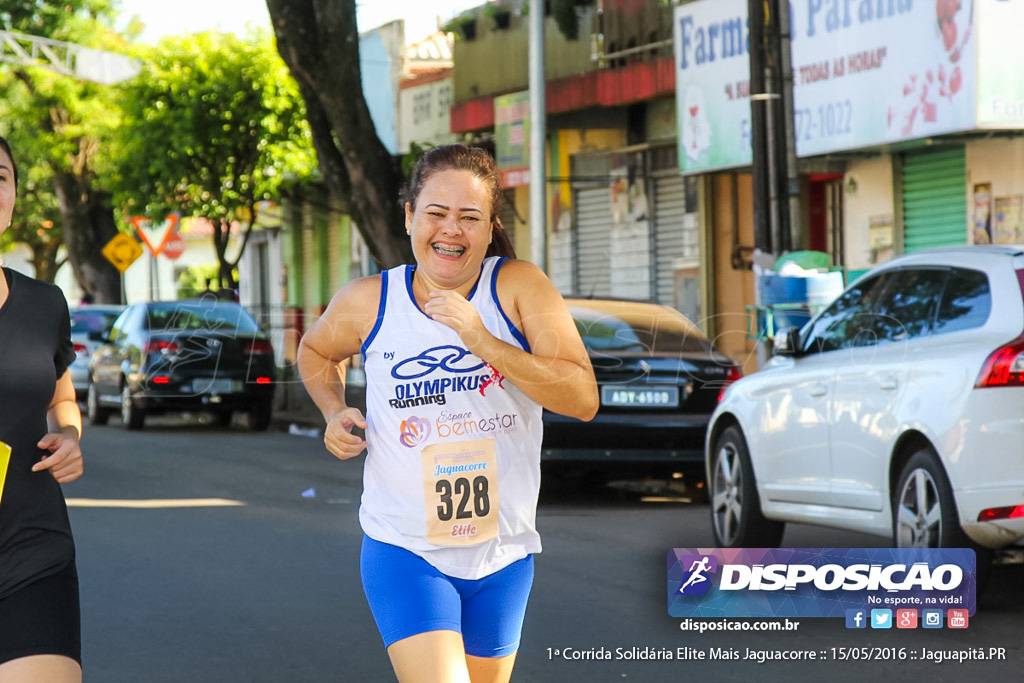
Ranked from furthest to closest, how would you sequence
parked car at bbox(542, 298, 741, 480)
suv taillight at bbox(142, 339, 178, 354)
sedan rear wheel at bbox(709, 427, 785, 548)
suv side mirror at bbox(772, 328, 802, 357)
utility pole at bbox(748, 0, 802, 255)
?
suv taillight at bbox(142, 339, 178, 354), utility pole at bbox(748, 0, 802, 255), parked car at bbox(542, 298, 741, 480), sedan rear wheel at bbox(709, 427, 785, 548), suv side mirror at bbox(772, 328, 802, 357)

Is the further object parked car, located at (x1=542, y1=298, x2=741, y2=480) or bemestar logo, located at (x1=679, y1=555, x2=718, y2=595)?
parked car, located at (x1=542, y1=298, x2=741, y2=480)

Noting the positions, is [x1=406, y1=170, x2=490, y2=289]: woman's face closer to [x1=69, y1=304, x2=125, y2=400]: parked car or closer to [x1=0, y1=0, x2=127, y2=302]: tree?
[x1=69, y1=304, x2=125, y2=400]: parked car

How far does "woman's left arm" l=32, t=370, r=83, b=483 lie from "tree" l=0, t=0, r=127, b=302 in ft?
118

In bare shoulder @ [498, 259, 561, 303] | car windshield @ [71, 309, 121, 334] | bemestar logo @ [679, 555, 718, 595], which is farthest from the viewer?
car windshield @ [71, 309, 121, 334]

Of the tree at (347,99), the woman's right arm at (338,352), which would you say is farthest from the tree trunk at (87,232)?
the woman's right arm at (338,352)

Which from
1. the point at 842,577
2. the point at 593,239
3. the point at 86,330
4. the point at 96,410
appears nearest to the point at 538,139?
the point at 593,239

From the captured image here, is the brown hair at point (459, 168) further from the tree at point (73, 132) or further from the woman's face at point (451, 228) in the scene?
the tree at point (73, 132)

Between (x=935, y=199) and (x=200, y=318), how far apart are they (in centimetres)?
907

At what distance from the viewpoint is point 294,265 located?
40562 millimetres

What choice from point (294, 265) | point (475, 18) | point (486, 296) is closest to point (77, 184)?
point (294, 265)

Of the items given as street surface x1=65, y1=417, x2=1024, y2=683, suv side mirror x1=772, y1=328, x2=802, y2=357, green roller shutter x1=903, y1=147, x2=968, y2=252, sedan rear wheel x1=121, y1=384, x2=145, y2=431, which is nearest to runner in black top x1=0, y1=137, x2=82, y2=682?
street surface x1=65, y1=417, x2=1024, y2=683

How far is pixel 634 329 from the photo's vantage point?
12.9m

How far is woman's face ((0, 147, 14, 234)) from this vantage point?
398cm

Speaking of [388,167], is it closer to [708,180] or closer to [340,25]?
[340,25]
